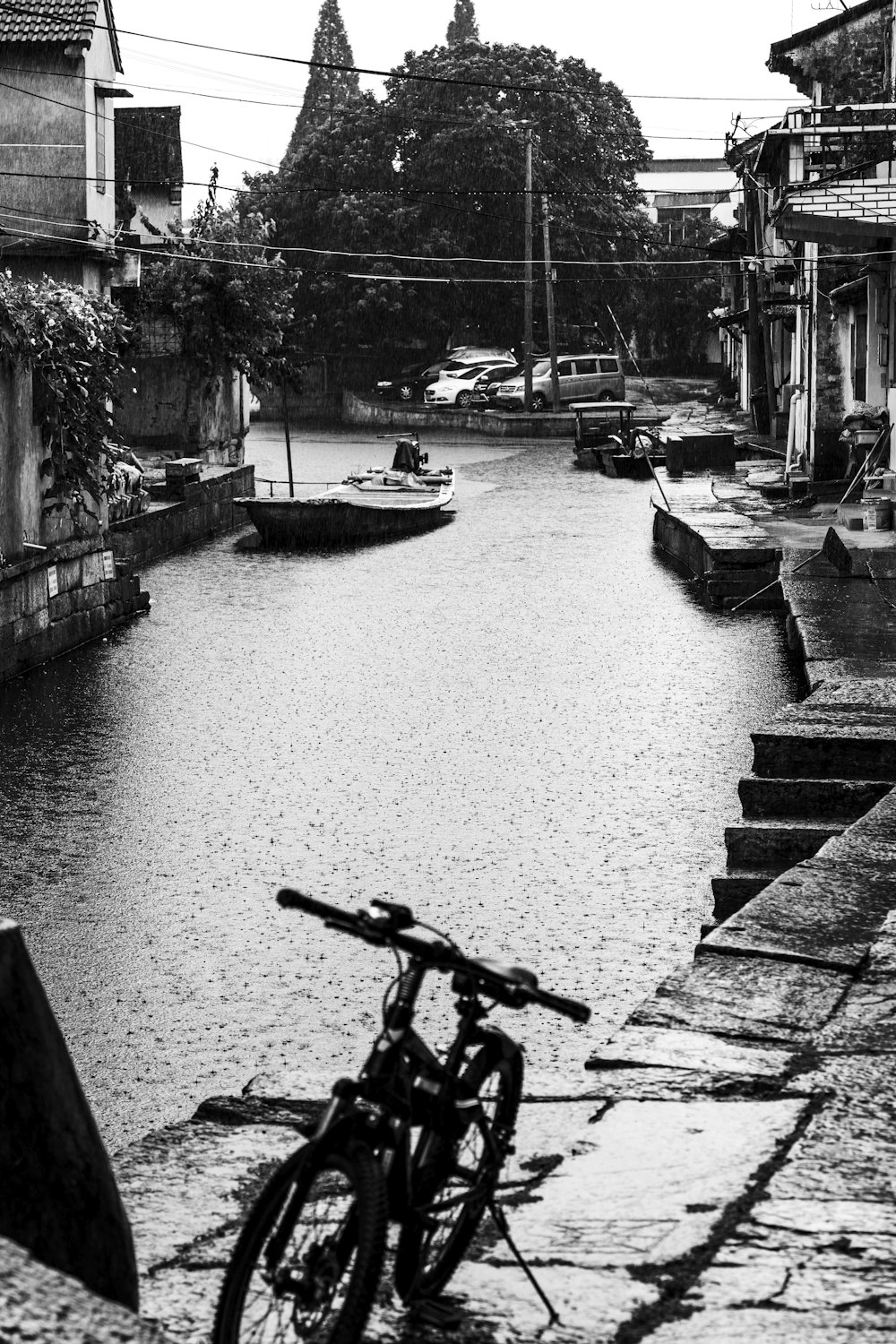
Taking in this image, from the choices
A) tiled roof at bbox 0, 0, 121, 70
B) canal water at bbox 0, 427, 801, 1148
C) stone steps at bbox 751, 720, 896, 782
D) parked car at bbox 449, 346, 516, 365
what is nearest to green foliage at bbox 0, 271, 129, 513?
canal water at bbox 0, 427, 801, 1148

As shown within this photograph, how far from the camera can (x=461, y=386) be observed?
53062 millimetres

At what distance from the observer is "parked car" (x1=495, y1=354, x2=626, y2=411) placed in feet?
169

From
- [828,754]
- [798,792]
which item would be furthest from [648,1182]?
[828,754]

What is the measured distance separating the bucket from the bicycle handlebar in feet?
59.5

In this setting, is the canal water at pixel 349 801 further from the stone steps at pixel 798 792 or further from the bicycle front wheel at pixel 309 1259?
the bicycle front wheel at pixel 309 1259

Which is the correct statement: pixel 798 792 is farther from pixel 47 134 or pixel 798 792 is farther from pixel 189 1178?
pixel 47 134

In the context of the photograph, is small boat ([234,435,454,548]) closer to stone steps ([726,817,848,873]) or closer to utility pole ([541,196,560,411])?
stone steps ([726,817,848,873])

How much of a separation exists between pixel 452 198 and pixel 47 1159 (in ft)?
179

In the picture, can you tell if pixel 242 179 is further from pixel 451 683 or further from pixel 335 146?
pixel 451 683

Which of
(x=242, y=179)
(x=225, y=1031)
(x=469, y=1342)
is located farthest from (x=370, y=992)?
(x=242, y=179)

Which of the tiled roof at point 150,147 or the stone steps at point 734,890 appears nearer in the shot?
the stone steps at point 734,890

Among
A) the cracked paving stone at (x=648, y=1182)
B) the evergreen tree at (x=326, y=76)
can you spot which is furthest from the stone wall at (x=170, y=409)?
the evergreen tree at (x=326, y=76)

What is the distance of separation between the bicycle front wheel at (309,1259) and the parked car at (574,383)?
160 ft

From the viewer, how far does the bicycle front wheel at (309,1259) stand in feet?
9.45
